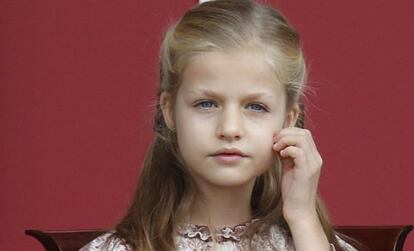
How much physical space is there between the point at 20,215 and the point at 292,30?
1.07 metres

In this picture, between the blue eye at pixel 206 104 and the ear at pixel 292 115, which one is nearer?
the blue eye at pixel 206 104

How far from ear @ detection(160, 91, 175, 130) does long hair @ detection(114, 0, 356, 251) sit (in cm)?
1

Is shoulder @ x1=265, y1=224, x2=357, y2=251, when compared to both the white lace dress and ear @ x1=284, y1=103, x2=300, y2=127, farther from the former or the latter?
ear @ x1=284, y1=103, x2=300, y2=127

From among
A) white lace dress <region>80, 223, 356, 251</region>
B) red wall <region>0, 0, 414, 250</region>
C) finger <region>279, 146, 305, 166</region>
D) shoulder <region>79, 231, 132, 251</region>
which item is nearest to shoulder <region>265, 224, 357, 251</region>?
white lace dress <region>80, 223, 356, 251</region>

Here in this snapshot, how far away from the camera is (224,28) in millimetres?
2102

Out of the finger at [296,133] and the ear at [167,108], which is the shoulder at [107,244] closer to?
the ear at [167,108]

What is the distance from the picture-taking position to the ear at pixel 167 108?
7.03 ft

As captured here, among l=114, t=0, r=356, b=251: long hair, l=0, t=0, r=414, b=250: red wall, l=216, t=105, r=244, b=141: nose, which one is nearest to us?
l=216, t=105, r=244, b=141: nose

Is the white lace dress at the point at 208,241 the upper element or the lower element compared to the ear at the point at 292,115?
lower

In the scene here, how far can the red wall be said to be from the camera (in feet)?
9.75

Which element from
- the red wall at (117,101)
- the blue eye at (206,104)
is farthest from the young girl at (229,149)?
the red wall at (117,101)


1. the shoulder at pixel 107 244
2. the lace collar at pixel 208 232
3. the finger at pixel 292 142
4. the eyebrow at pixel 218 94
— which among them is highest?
the eyebrow at pixel 218 94

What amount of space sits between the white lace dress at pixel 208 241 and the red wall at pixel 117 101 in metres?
0.79

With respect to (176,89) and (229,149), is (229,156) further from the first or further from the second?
(176,89)
